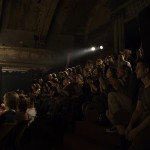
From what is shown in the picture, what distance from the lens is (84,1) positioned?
1516cm

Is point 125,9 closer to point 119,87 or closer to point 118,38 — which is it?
point 118,38

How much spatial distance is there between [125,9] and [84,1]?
4774 mm

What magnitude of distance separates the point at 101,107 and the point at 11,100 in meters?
1.63

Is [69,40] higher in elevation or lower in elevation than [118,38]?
higher

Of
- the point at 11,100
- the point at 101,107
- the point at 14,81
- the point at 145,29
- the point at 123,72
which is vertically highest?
the point at 145,29

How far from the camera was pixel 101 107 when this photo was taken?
486 centimetres

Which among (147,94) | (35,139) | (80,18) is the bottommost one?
(35,139)

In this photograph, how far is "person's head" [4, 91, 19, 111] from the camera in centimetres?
399

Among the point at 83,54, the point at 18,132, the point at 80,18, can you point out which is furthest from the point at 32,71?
the point at 18,132

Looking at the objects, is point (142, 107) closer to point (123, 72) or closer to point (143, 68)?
point (143, 68)

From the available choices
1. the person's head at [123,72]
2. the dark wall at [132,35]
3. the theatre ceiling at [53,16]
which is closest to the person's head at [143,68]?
the person's head at [123,72]

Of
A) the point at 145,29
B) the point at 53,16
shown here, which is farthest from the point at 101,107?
the point at 53,16

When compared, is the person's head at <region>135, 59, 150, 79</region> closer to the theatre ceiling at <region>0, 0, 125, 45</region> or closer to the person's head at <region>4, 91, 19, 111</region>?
the person's head at <region>4, 91, 19, 111</region>

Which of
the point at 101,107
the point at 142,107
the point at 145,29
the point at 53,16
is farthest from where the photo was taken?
the point at 53,16
